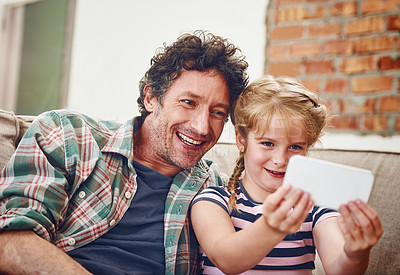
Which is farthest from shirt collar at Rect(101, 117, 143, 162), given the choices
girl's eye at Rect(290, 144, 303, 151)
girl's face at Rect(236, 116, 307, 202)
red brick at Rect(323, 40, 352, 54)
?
red brick at Rect(323, 40, 352, 54)

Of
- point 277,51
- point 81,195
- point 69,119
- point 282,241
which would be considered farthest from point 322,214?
point 277,51

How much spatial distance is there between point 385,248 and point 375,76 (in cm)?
86

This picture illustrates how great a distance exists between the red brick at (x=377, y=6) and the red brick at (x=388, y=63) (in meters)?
0.23

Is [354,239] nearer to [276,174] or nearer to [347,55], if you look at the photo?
[276,174]

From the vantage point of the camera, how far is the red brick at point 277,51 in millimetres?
1941

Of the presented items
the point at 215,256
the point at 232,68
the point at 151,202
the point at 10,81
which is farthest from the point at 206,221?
the point at 10,81

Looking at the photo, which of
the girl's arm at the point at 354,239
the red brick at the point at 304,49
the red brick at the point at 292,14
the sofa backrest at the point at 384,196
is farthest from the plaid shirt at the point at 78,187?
the red brick at the point at 292,14

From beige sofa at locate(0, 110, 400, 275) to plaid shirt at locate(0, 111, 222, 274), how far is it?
23 centimetres

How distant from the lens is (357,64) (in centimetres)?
179

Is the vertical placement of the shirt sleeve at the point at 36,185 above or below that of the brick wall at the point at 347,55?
below

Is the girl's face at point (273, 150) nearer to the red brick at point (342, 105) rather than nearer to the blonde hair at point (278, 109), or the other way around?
the blonde hair at point (278, 109)

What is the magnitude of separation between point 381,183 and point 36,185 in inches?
43.8

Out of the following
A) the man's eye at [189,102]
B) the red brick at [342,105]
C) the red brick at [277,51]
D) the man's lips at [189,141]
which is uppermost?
the red brick at [277,51]

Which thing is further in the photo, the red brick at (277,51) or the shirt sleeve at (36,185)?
the red brick at (277,51)
